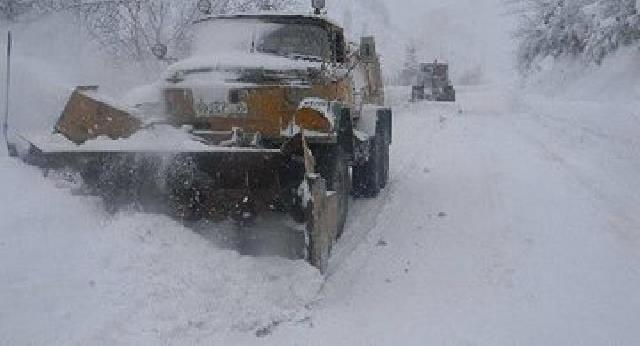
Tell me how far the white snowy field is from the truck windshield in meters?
1.75

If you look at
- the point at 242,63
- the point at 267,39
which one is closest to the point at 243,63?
the point at 242,63

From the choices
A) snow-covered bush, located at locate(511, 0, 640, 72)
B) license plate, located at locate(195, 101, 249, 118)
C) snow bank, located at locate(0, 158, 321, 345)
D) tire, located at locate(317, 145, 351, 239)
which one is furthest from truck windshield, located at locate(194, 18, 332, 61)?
snow-covered bush, located at locate(511, 0, 640, 72)

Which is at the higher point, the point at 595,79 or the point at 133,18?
the point at 133,18

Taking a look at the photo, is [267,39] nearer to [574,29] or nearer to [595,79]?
[595,79]

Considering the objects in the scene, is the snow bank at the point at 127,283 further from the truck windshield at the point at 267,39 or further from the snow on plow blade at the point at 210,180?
the truck windshield at the point at 267,39

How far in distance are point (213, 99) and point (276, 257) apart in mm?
1582

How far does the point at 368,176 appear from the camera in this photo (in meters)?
8.80

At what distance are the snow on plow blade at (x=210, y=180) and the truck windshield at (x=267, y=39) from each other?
1360 mm

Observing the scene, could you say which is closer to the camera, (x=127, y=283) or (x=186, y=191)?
(x=127, y=283)

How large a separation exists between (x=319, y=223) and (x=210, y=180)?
3.22ft

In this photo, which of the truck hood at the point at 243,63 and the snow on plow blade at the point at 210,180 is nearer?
the snow on plow blade at the point at 210,180

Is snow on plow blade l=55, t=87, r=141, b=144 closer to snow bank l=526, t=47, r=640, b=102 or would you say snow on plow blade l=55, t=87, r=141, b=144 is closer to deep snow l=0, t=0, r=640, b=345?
deep snow l=0, t=0, r=640, b=345

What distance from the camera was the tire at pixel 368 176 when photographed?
8742mm

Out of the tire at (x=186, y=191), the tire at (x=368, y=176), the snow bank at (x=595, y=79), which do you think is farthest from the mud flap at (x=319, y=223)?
the snow bank at (x=595, y=79)
